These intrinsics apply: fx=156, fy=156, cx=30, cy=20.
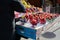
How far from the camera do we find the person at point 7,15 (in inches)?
75.3

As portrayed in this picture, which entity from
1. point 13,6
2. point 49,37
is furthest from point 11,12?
point 49,37

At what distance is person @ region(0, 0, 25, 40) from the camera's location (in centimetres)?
191

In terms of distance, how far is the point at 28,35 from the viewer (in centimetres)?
214

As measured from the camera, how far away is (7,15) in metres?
1.96

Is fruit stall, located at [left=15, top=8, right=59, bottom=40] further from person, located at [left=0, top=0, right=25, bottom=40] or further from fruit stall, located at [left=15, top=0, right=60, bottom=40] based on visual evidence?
person, located at [left=0, top=0, right=25, bottom=40]

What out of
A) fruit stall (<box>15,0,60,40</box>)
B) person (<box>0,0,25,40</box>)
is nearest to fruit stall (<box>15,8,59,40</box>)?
fruit stall (<box>15,0,60,40</box>)

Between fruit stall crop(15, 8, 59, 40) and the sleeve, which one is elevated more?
the sleeve

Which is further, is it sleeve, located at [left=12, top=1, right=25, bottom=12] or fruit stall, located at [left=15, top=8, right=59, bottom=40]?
fruit stall, located at [left=15, top=8, right=59, bottom=40]

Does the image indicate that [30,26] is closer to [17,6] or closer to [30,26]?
[30,26]

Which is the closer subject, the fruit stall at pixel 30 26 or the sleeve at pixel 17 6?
the sleeve at pixel 17 6

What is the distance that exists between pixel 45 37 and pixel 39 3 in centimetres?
147

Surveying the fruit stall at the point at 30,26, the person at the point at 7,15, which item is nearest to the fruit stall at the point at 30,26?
the fruit stall at the point at 30,26

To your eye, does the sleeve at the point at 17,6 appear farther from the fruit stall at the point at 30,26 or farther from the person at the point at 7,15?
the fruit stall at the point at 30,26

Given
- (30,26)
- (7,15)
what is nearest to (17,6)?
(7,15)
